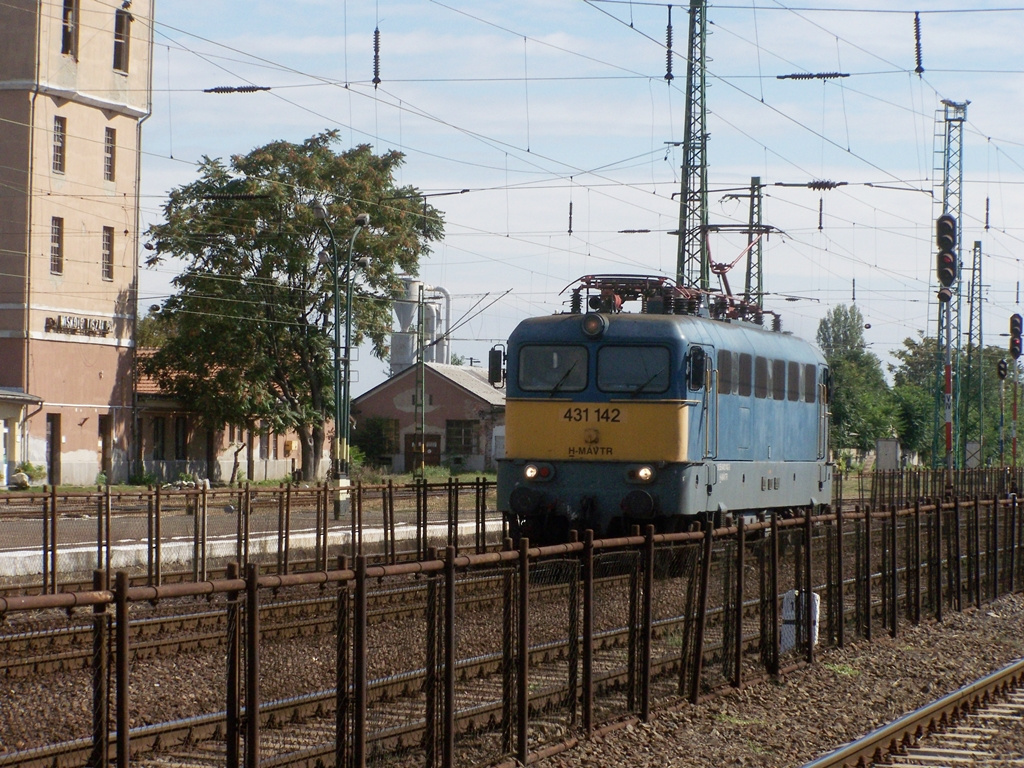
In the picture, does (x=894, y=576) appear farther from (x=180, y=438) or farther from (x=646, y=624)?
(x=180, y=438)

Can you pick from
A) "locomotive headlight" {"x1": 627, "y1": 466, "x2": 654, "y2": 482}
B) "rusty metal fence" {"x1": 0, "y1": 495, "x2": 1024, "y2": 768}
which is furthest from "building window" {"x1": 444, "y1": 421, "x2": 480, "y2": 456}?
"rusty metal fence" {"x1": 0, "y1": 495, "x2": 1024, "y2": 768}

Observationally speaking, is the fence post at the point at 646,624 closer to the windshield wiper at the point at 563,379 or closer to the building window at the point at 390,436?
the windshield wiper at the point at 563,379

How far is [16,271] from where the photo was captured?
4684cm

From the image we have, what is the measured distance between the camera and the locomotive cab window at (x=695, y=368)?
61.4ft

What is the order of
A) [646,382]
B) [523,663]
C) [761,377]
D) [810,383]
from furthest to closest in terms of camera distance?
[810,383], [761,377], [646,382], [523,663]

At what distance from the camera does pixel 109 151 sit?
50.8m

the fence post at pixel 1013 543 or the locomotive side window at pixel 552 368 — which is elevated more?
the locomotive side window at pixel 552 368

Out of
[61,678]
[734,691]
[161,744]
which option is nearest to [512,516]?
[734,691]

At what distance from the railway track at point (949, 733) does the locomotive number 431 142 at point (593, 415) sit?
284 inches

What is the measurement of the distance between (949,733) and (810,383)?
45.8 feet

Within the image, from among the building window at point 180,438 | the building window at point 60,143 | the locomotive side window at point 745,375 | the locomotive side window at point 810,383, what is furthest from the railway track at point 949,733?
the building window at point 180,438

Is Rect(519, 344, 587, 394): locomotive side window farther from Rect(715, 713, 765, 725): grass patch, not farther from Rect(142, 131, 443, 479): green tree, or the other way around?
Rect(142, 131, 443, 479): green tree

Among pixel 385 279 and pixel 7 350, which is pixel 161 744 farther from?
pixel 385 279

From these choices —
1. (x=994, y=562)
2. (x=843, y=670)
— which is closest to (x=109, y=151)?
(x=994, y=562)
